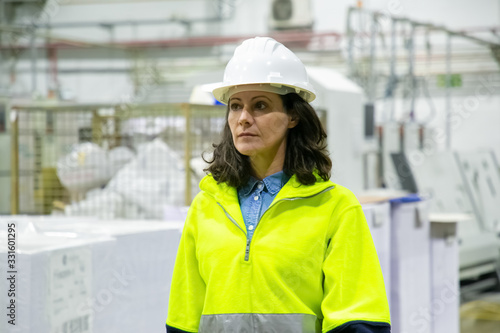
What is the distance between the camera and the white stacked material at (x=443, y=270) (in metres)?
3.29

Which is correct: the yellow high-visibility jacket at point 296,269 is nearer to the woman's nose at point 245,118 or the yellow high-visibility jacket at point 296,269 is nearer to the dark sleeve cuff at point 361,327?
the dark sleeve cuff at point 361,327

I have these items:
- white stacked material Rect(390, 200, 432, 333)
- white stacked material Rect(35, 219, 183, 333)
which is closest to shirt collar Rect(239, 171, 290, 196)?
white stacked material Rect(35, 219, 183, 333)

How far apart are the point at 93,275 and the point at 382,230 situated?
4.66 ft

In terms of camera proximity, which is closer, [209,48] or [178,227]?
[178,227]

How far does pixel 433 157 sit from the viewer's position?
18.4 ft

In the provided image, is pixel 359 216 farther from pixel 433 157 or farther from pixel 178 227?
pixel 433 157

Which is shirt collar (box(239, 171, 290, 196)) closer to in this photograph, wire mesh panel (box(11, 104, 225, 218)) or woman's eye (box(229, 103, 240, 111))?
woman's eye (box(229, 103, 240, 111))

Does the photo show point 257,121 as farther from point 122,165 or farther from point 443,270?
point 443,270

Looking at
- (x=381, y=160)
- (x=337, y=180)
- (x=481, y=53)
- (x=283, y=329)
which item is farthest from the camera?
(x=481, y=53)

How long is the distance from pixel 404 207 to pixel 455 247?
1.84 ft

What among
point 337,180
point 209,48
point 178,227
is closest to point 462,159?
point 337,180

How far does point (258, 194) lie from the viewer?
4.45 feet

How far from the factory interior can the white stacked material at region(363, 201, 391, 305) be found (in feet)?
0.03

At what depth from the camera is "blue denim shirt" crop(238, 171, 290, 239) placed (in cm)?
133
